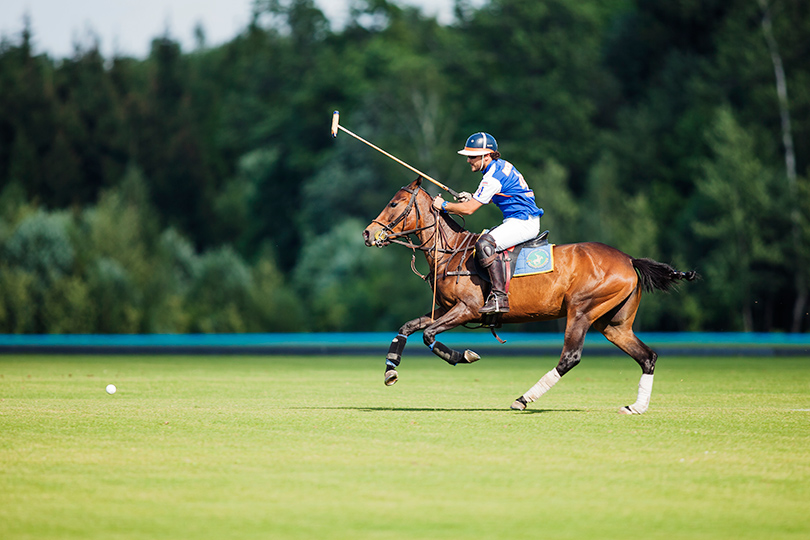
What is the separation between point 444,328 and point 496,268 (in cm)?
81

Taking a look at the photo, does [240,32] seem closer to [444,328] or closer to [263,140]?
[263,140]

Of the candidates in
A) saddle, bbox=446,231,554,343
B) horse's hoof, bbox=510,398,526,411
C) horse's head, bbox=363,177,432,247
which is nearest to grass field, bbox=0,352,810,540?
horse's hoof, bbox=510,398,526,411

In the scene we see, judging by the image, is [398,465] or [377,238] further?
[377,238]

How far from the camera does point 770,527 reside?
17.5 ft

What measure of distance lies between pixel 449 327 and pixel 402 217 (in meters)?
1.37

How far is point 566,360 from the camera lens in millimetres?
10438

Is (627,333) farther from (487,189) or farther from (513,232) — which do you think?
(487,189)

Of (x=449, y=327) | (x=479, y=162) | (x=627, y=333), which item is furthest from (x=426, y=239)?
(x=627, y=333)

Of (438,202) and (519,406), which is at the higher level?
(438,202)

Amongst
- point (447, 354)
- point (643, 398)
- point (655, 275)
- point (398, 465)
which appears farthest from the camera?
point (655, 275)

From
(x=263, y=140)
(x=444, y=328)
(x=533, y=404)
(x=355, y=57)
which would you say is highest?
(x=355, y=57)

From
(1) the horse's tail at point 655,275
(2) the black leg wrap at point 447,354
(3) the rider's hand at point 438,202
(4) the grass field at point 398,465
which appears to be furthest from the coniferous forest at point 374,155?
(2) the black leg wrap at point 447,354

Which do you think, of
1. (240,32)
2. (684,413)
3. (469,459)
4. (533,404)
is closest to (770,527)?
(469,459)

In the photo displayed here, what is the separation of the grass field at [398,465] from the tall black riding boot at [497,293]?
1.05 m
